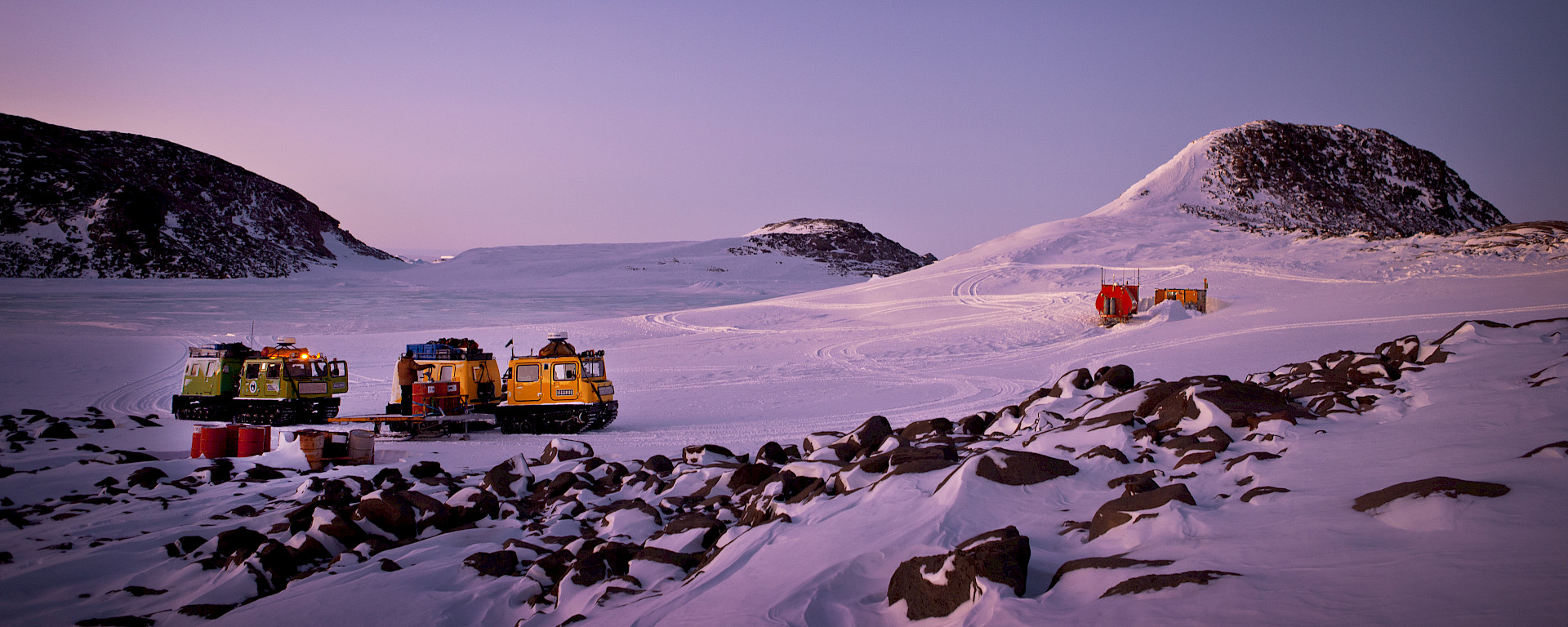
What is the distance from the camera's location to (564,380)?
15.1 metres

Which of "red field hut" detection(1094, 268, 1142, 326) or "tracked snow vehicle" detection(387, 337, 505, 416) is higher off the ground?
"red field hut" detection(1094, 268, 1142, 326)

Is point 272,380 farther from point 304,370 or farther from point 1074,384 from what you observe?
point 1074,384

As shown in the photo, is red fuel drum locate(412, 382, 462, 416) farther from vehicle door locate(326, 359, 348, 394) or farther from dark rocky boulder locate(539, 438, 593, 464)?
dark rocky boulder locate(539, 438, 593, 464)

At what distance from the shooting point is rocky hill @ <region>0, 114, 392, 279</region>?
53438 millimetres

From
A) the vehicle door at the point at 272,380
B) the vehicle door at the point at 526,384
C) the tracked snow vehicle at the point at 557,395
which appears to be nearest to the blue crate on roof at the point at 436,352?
the tracked snow vehicle at the point at 557,395

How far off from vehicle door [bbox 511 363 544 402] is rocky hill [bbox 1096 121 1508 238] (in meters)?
44.5

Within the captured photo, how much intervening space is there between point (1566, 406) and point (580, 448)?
1061 cm

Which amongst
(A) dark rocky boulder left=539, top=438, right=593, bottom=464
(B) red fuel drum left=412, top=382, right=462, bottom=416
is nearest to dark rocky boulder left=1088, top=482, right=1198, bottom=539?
(A) dark rocky boulder left=539, top=438, right=593, bottom=464

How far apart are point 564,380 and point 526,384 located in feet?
2.54

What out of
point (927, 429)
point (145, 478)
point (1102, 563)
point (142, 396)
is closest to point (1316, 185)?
point (927, 429)

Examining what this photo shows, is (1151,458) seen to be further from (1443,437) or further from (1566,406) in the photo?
A: (1566,406)

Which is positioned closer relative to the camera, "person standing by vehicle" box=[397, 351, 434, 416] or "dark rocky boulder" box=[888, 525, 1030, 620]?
"dark rocky boulder" box=[888, 525, 1030, 620]

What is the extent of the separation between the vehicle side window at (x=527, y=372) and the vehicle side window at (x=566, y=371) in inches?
16.9

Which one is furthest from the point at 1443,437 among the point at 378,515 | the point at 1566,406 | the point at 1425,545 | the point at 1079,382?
the point at 378,515
